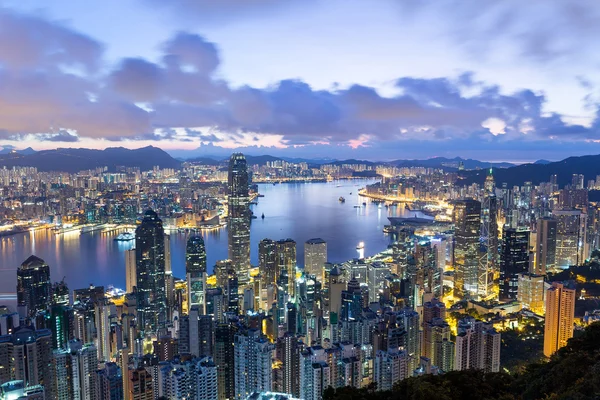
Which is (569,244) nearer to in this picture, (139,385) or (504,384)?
(504,384)

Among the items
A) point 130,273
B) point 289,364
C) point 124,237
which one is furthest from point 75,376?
point 124,237

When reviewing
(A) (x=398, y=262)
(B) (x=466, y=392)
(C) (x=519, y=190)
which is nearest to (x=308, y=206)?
(C) (x=519, y=190)

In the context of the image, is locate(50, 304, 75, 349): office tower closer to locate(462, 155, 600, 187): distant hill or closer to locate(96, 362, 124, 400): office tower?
locate(96, 362, 124, 400): office tower

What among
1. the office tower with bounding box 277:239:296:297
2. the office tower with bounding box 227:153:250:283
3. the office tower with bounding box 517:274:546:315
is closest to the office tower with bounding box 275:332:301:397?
the office tower with bounding box 277:239:296:297

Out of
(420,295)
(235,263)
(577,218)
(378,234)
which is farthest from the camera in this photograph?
(378,234)

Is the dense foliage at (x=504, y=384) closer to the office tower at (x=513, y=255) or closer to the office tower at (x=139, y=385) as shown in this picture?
the office tower at (x=139, y=385)

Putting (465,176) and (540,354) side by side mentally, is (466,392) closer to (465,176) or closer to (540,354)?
(540,354)
